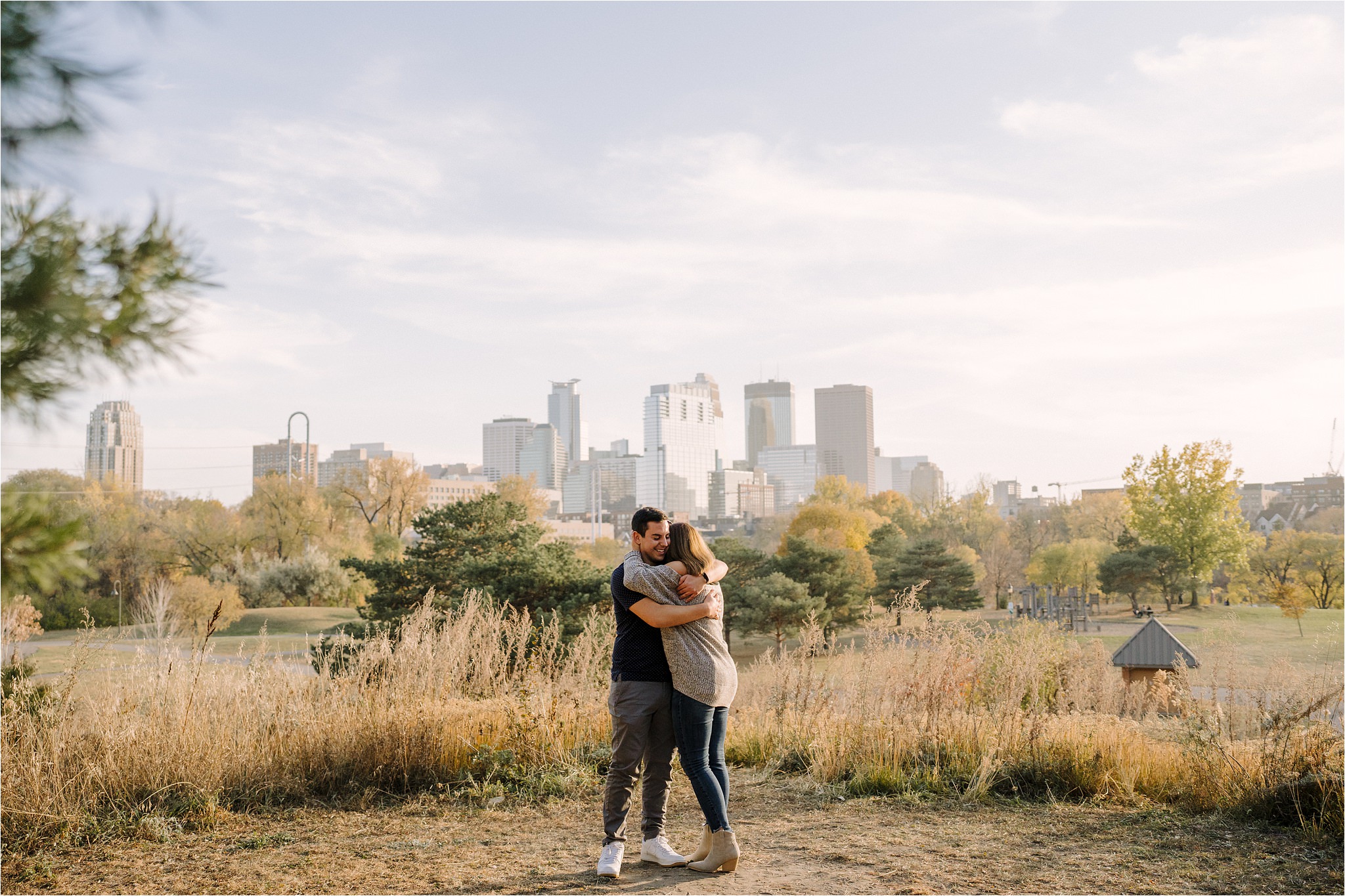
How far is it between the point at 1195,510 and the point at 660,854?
1322 inches

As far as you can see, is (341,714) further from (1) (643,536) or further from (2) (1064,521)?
(2) (1064,521)

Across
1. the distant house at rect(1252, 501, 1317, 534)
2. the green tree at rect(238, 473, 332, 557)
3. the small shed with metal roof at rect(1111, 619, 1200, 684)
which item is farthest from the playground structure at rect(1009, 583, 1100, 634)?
the distant house at rect(1252, 501, 1317, 534)

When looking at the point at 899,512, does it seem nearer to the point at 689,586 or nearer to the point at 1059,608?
the point at 1059,608

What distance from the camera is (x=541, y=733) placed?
17.6 ft

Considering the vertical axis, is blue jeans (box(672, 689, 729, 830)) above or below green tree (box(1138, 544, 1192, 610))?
above

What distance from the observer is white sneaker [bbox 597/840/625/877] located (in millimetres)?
3584

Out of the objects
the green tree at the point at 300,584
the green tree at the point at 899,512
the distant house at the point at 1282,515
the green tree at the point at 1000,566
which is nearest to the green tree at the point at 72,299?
the green tree at the point at 300,584

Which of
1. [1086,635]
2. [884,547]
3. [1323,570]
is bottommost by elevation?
[1086,635]

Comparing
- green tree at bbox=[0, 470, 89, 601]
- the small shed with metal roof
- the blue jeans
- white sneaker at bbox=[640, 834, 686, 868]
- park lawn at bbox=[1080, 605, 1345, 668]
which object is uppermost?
green tree at bbox=[0, 470, 89, 601]

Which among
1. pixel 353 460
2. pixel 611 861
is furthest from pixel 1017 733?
pixel 353 460

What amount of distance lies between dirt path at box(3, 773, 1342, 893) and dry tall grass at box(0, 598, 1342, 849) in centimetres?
28

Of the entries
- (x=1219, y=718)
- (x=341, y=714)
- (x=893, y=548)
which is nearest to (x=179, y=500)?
(x=893, y=548)

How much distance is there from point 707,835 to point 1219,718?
297 cm

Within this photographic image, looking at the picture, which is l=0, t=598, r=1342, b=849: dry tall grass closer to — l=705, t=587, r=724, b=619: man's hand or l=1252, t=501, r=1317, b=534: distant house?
l=705, t=587, r=724, b=619: man's hand
